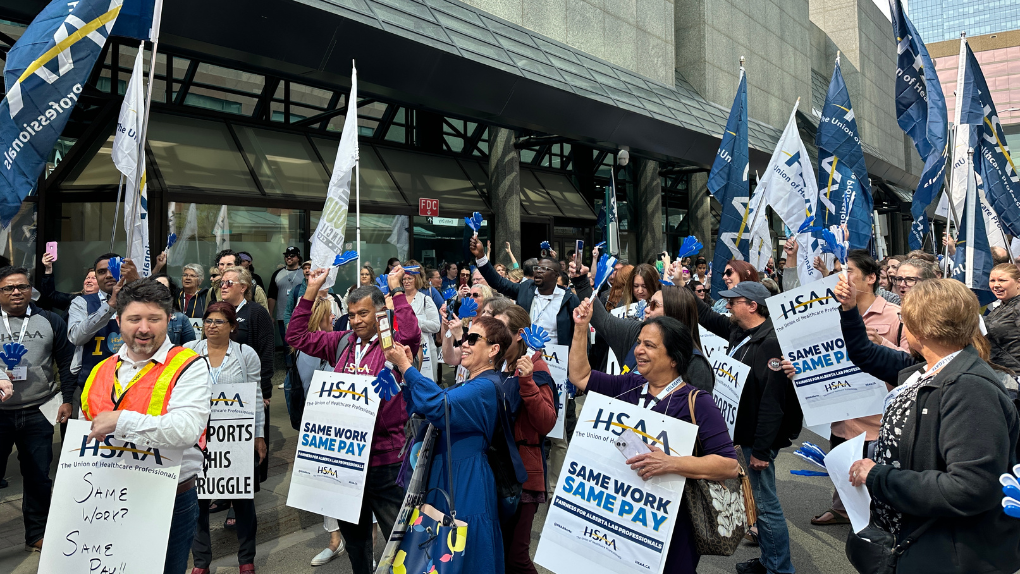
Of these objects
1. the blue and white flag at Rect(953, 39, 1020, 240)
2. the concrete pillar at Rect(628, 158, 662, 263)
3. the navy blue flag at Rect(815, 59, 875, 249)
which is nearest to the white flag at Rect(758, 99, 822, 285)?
the navy blue flag at Rect(815, 59, 875, 249)

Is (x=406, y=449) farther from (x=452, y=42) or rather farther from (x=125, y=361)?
(x=452, y=42)

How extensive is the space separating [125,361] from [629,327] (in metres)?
3.02

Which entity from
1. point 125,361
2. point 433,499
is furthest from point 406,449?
point 125,361

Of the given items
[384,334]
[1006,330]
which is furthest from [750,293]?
[384,334]

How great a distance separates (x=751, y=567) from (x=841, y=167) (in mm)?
6275

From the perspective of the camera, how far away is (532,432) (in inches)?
142

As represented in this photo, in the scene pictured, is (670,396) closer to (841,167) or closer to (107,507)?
(107,507)

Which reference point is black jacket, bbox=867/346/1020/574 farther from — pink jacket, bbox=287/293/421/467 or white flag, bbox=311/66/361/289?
white flag, bbox=311/66/361/289

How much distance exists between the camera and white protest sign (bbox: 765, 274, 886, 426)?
4.68 metres

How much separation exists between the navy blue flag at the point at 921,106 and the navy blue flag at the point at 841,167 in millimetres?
602

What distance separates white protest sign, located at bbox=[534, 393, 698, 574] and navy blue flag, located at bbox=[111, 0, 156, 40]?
4451 mm

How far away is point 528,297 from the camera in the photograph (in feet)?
22.9

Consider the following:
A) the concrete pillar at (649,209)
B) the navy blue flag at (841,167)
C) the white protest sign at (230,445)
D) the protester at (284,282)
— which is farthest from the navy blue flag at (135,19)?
the concrete pillar at (649,209)

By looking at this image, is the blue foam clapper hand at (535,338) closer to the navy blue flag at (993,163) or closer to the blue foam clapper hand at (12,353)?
the blue foam clapper hand at (12,353)
